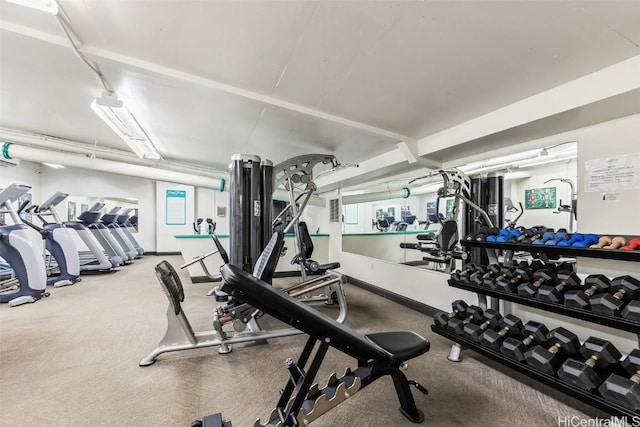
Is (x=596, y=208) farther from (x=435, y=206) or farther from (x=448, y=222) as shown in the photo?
(x=435, y=206)

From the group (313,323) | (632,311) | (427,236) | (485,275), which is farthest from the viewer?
(427,236)

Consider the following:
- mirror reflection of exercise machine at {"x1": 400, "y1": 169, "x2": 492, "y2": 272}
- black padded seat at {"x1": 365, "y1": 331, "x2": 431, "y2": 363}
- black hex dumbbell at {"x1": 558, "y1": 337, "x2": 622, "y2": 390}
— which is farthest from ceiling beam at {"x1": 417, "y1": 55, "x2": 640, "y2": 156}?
black padded seat at {"x1": 365, "y1": 331, "x2": 431, "y2": 363}

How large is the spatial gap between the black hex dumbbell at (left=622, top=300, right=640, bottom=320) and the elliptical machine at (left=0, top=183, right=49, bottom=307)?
6.20 m

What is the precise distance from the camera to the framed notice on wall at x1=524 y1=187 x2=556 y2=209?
7.93 ft

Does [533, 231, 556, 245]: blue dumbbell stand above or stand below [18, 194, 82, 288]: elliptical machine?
above

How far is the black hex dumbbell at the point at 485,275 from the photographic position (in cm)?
229

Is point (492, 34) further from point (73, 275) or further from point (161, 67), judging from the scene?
point (73, 275)

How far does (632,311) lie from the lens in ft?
4.92

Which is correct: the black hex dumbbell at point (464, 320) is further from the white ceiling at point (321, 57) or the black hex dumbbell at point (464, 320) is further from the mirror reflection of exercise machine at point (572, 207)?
the white ceiling at point (321, 57)

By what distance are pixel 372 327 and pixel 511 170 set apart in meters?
2.18

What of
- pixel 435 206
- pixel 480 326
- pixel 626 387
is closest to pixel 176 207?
pixel 435 206

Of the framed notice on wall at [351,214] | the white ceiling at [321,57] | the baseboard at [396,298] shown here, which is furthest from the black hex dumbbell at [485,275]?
the framed notice on wall at [351,214]

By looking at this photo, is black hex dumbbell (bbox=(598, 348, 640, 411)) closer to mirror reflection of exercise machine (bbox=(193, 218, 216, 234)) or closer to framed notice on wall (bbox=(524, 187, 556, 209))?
framed notice on wall (bbox=(524, 187, 556, 209))

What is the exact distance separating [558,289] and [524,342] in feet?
1.38
